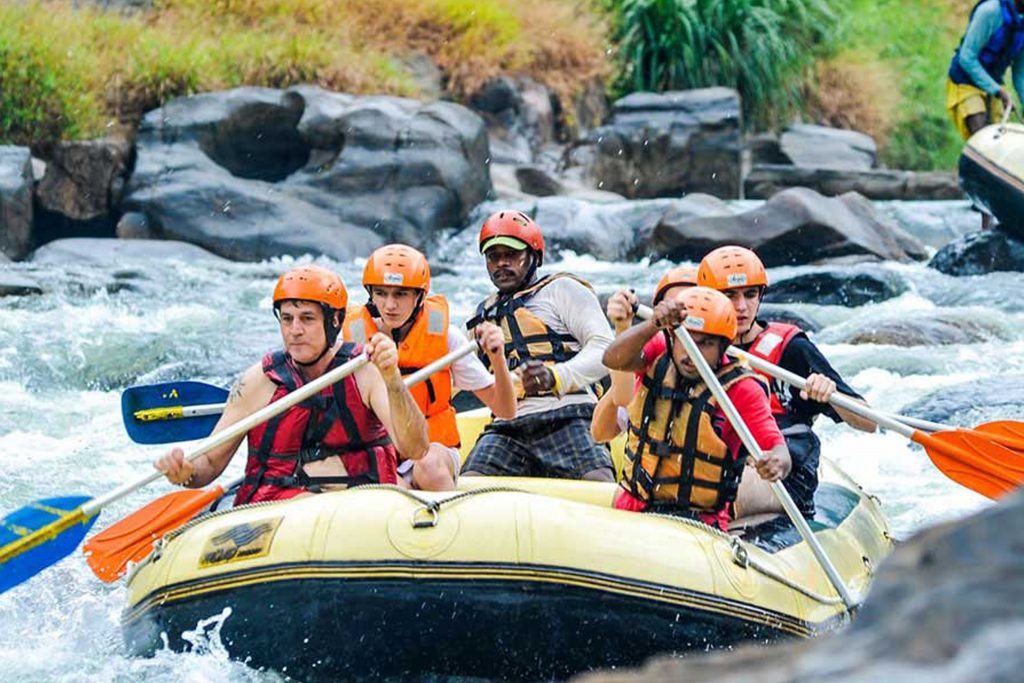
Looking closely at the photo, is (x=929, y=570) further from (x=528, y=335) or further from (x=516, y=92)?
(x=516, y=92)

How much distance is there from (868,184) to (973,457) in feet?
40.2

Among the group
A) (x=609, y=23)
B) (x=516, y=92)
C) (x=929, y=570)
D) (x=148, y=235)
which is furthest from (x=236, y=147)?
(x=929, y=570)

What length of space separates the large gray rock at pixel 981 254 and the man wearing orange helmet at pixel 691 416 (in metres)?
7.90

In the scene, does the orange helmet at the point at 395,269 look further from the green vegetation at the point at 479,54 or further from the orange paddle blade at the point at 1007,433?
the green vegetation at the point at 479,54

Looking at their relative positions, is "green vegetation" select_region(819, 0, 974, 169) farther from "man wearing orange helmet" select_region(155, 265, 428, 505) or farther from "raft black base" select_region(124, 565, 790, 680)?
"raft black base" select_region(124, 565, 790, 680)

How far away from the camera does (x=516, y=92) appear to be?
55.8ft

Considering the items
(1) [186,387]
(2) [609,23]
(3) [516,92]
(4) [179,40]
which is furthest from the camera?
(2) [609,23]

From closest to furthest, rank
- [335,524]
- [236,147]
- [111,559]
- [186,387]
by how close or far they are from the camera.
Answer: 1. [335,524]
2. [111,559]
3. [186,387]
4. [236,147]

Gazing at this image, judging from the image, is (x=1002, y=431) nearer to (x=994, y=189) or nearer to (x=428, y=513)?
(x=428, y=513)

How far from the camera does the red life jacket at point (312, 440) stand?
4.51 metres

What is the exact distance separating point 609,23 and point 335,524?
50.6ft

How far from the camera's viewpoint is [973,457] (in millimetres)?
4836

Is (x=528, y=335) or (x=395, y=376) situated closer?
(x=395, y=376)

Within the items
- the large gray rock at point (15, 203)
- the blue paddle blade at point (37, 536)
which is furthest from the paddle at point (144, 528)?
the large gray rock at point (15, 203)
